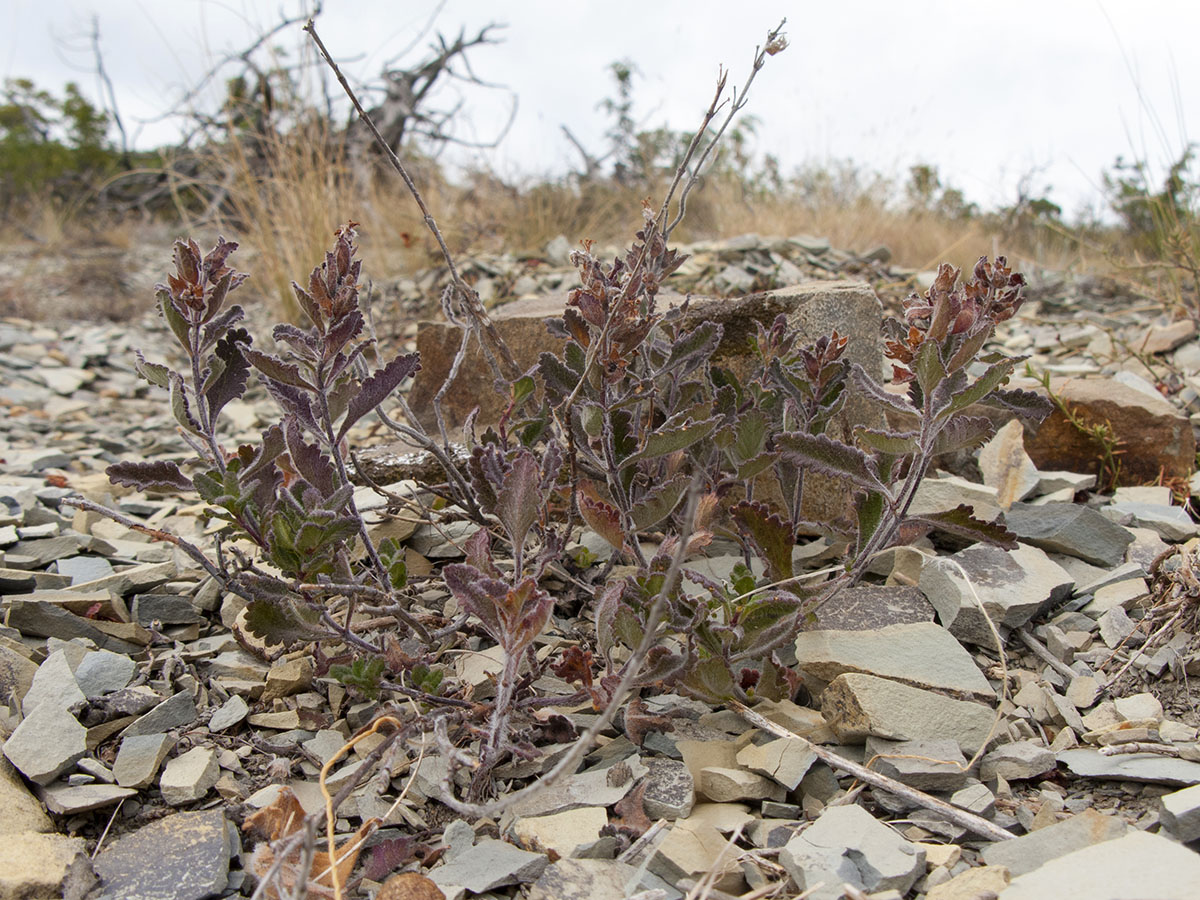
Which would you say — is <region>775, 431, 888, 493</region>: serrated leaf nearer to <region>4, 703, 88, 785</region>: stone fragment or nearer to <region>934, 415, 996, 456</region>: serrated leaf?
<region>934, 415, 996, 456</region>: serrated leaf

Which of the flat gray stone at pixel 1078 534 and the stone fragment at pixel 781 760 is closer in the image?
the stone fragment at pixel 781 760

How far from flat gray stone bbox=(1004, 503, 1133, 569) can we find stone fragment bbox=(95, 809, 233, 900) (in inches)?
74.3

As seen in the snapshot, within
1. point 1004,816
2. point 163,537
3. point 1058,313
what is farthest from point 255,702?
point 1058,313

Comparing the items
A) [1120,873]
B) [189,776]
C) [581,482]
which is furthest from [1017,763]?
[189,776]

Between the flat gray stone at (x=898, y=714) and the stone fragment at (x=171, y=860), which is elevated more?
the flat gray stone at (x=898, y=714)

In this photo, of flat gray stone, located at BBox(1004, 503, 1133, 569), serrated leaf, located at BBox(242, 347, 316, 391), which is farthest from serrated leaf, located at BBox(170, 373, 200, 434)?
flat gray stone, located at BBox(1004, 503, 1133, 569)

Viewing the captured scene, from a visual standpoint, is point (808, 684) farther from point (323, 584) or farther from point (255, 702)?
point (255, 702)

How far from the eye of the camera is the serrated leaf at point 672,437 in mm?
Result: 1587

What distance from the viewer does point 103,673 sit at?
1730 millimetres

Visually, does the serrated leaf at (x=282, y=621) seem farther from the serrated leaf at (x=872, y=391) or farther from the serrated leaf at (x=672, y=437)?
the serrated leaf at (x=872, y=391)

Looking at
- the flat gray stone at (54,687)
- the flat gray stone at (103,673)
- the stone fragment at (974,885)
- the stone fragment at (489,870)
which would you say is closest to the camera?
the stone fragment at (974,885)

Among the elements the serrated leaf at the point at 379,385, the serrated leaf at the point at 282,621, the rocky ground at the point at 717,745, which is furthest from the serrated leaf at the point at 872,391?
the serrated leaf at the point at 282,621

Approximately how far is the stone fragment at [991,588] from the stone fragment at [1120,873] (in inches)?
29.6

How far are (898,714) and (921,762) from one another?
Result: 96 mm
